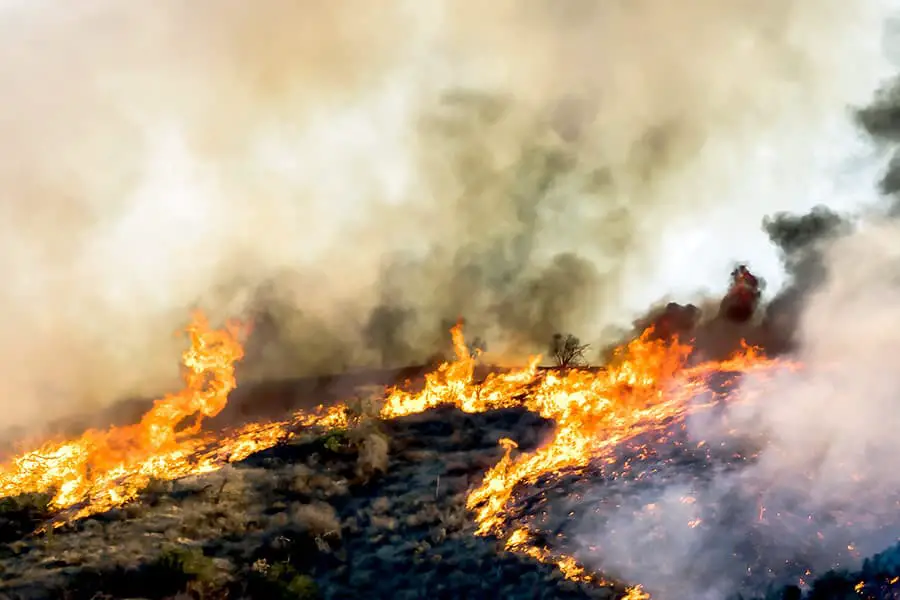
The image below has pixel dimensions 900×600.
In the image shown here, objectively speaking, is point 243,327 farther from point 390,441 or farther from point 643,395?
point 643,395

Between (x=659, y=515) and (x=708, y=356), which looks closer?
(x=659, y=515)

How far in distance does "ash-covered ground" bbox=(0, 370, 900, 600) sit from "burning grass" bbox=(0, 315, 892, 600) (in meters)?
0.12

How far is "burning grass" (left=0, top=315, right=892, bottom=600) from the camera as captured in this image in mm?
17297

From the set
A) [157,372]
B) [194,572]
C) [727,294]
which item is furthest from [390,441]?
[727,294]

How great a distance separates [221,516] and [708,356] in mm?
22358

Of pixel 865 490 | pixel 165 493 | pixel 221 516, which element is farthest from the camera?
pixel 165 493

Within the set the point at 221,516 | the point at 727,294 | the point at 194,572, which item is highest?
the point at 727,294

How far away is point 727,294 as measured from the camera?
1318 inches

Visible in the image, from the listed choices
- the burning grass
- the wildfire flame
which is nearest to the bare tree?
the wildfire flame

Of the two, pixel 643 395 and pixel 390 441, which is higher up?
pixel 390 441

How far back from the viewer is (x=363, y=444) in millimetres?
21500

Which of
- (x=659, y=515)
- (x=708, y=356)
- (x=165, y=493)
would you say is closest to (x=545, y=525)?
(x=659, y=515)

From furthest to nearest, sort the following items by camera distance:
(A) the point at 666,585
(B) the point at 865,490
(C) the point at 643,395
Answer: (C) the point at 643,395
(B) the point at 865,490
(A) the point at 666,585

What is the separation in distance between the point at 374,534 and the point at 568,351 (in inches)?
724
